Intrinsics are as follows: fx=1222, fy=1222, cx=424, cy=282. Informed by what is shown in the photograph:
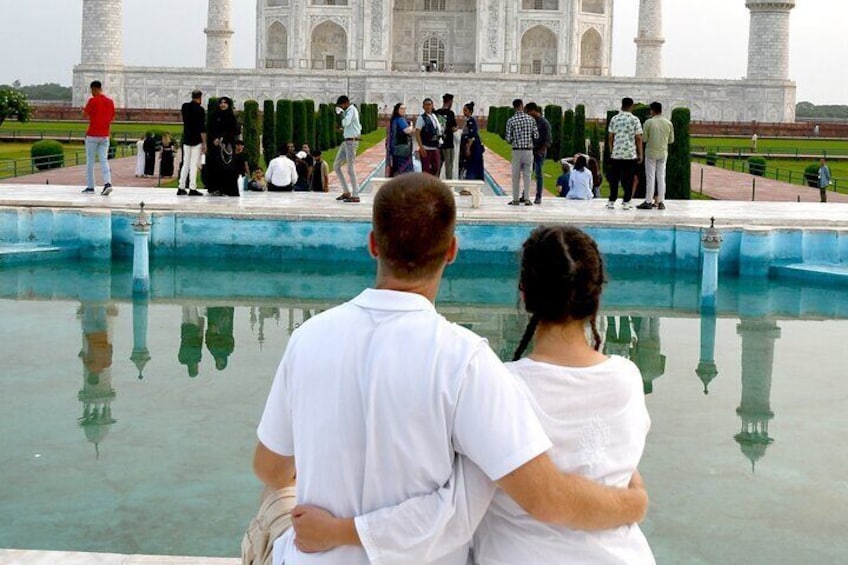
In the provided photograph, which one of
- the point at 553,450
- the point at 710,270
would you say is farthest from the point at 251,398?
the point at 553,450

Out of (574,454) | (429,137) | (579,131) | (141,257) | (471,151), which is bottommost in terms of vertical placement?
(141,257)

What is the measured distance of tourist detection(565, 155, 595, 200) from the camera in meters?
12.6

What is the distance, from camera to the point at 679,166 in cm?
1335

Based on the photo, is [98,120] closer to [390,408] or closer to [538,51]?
[390,408]

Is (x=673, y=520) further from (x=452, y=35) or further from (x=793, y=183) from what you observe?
(x=452, y=35)

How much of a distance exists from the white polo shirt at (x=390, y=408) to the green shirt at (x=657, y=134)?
360 inches

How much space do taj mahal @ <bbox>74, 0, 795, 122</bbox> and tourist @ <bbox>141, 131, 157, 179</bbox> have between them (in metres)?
25.0

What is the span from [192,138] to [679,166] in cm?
532

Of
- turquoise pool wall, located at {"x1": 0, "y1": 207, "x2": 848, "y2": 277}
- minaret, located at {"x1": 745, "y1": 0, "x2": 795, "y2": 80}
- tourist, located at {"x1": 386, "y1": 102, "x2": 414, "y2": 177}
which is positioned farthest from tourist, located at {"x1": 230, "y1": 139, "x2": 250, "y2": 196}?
minaret, located at {"x1": 745, "y1": 0, "x2": 795, "y2": 80}

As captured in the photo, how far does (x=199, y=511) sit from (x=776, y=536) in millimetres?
1842

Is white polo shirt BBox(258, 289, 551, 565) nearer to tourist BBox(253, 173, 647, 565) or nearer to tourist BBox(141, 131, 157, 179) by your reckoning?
tourist BBox(253, 173, 647, 565)

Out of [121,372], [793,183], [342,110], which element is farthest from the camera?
[793,183]

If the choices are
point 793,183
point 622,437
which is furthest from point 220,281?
point 793,183

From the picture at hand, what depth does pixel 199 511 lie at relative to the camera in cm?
395
